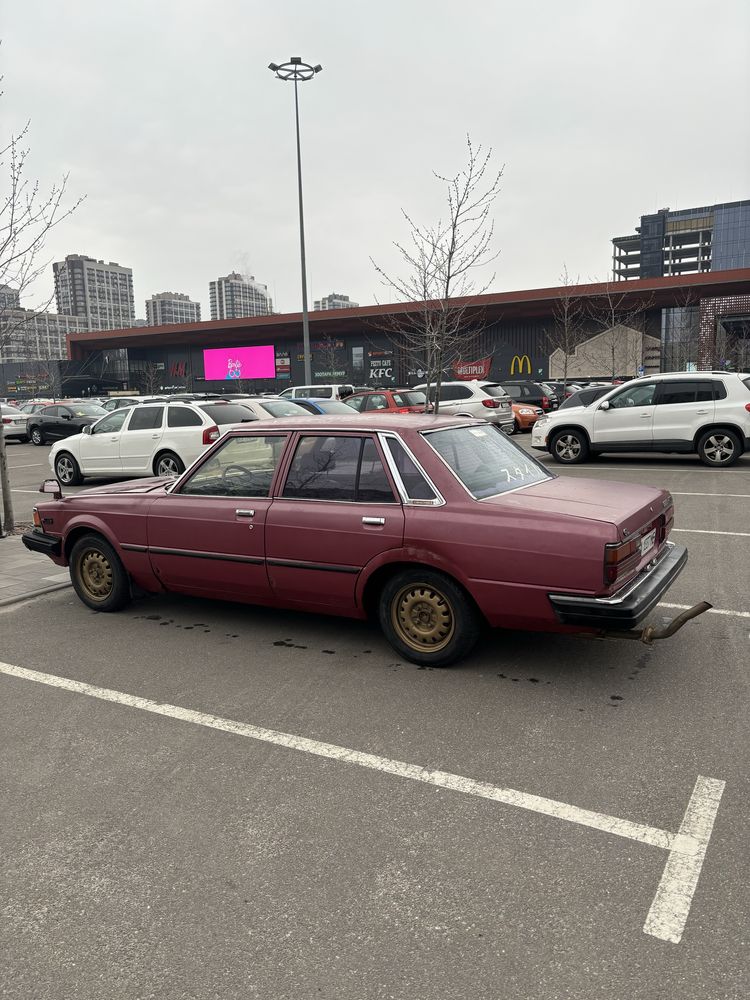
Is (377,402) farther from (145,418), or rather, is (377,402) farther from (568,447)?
(145,418)

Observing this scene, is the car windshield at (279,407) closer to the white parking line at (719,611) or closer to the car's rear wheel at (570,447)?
the car's rear wheel at (570,447)

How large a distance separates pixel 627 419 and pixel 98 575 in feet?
35.6

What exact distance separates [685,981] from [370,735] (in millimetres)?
1811

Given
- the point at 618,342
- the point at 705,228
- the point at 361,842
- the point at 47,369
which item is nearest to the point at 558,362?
the point at 618,342

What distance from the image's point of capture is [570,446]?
14836 millimetres

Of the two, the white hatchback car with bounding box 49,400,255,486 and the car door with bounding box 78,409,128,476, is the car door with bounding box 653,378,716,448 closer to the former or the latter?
the white hatchback car with bounding box 49,400,255,486

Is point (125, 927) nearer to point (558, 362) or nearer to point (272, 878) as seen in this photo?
point (272, 878)

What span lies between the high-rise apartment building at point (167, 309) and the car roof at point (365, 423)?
14566cm

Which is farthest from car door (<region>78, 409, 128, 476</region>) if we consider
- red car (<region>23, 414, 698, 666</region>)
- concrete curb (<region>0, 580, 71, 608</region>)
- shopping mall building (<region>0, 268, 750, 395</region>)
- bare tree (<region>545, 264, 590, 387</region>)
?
bare tree (<region>545, 264, 590, 387</region>)

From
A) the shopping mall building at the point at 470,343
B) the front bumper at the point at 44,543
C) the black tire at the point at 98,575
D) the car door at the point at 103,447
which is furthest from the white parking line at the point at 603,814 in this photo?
the shopping mall building at the point at 470,343

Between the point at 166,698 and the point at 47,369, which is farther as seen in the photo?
the point at 47,369

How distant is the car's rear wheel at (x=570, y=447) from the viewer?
14.7 metres

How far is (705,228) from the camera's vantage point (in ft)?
448

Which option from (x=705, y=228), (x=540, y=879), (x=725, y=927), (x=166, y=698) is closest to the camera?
(x=725, y=927)
